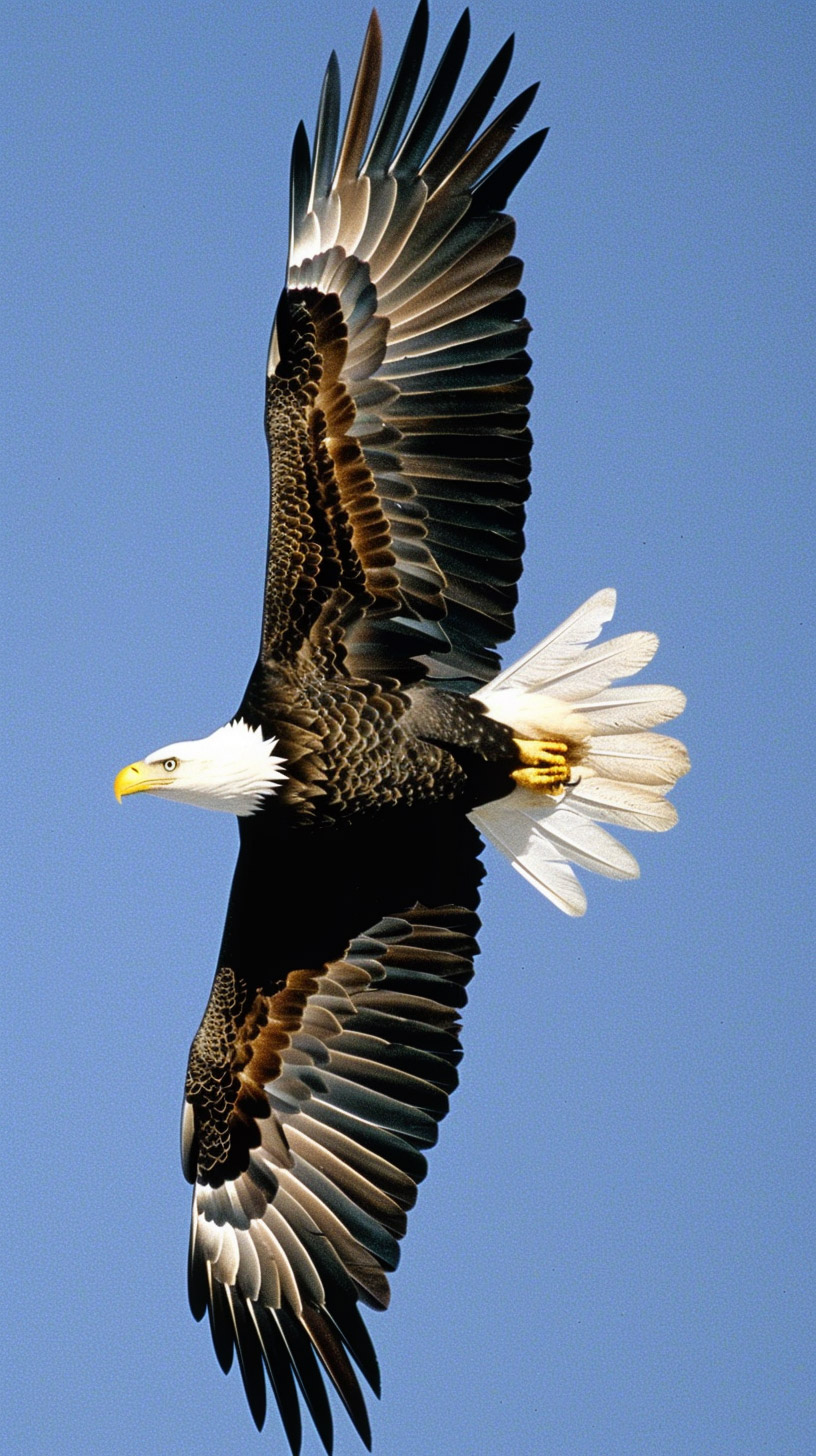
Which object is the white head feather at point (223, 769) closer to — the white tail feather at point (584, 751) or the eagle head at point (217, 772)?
the eagle head at point (217, 772)

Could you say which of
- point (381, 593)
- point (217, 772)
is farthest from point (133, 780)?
point (381, 593)

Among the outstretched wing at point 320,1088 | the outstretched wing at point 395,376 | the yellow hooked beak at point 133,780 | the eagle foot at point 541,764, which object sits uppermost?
the outstretched wing at point 395,376

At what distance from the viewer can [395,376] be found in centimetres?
837

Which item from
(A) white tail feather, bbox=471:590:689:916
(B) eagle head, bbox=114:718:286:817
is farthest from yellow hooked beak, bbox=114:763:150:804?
(A) white tail feather, bbox=471:590:689:916

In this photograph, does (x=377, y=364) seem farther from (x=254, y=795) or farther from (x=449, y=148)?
(x=254, y=795)

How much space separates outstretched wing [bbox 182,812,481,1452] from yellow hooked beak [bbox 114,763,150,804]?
46cm

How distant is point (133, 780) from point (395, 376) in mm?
1607

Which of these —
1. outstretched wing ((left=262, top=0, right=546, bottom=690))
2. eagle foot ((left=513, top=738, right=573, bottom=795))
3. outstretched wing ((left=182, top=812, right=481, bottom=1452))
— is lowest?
outstretched wing ((left=182, top=812, right=481, bottom=1452))

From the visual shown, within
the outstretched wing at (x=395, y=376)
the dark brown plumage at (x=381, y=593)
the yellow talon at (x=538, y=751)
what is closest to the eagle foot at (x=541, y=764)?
the yellow talon at (x=538, y=751)

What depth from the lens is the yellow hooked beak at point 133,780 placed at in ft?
27.5

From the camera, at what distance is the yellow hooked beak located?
8383 mm

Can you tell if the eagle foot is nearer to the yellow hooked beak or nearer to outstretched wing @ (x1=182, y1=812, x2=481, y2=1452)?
outstretched wing @ (x1=182, y1=812, x2=481, y2=1452)

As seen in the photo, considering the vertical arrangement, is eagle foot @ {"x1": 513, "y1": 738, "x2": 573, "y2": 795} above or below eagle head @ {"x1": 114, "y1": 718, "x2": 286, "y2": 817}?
above

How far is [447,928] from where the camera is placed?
8789 millimetres
